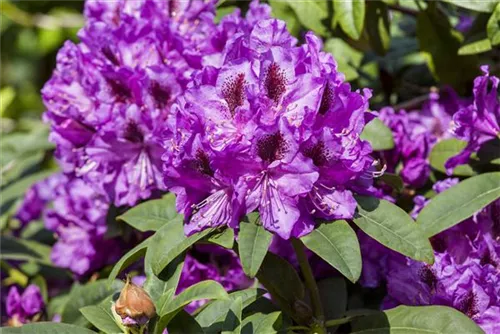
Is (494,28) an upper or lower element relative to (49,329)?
upper

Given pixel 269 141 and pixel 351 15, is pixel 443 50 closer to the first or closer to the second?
pixel 351 15

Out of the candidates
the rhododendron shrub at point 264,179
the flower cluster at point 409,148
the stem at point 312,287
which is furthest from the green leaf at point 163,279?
the flower cluster at point 409,148

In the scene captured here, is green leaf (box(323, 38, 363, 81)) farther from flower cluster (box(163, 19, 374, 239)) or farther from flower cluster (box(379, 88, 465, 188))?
flower cluster (box(163, 19, 374, 239))

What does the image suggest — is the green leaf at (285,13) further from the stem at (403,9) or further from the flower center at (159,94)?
the flower center at (159,94)

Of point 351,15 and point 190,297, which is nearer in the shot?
point 190,297

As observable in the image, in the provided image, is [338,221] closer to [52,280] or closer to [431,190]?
[431,190]

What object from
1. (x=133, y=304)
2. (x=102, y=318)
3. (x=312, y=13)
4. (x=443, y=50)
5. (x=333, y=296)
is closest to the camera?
(x=133, y=304)

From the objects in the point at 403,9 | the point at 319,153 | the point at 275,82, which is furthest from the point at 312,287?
the point at 403,9
